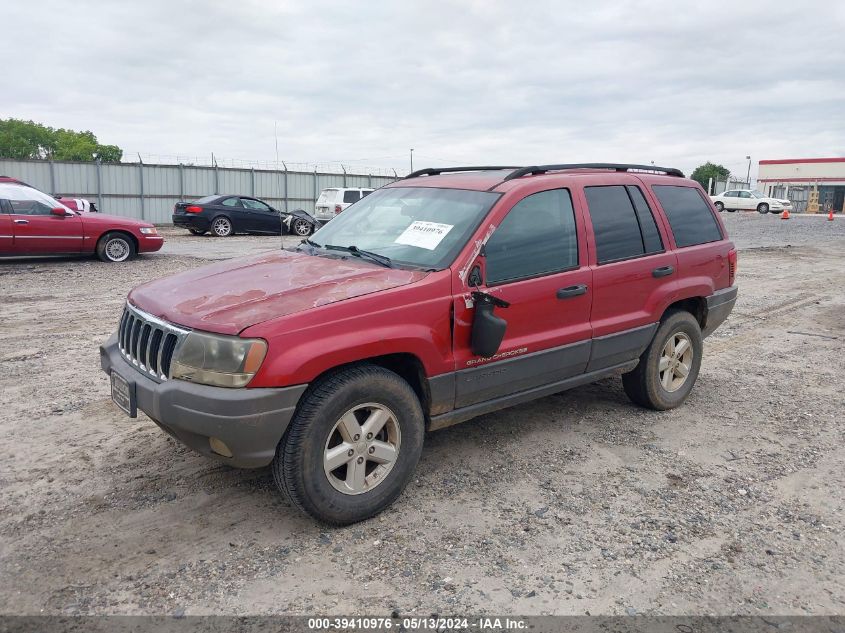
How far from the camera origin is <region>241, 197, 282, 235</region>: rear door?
21.9 metres

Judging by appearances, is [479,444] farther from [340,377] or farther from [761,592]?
[761,592]

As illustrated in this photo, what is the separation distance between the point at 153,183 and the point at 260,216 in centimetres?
785

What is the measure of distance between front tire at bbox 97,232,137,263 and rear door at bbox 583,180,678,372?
11.5m

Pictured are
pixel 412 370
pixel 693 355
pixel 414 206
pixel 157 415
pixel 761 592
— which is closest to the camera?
pixel 761 592

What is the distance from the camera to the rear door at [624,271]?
452cm

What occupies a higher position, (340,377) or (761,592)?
(340,377)

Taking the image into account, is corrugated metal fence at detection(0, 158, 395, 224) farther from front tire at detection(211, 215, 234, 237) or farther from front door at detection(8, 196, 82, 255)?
front door at detection(8, 196, 82, 255)

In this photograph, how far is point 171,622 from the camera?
2.67 metres

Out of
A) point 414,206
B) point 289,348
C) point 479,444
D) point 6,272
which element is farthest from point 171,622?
point 6,272

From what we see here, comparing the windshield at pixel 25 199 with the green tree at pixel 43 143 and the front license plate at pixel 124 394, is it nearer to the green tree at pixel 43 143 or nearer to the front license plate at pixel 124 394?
the front license plate at pixel 124 394

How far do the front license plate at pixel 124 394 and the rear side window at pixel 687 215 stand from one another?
13.0 ft

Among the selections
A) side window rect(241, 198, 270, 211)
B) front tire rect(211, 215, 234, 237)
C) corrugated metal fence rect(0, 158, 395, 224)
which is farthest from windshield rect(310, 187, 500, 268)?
corrugated metal fence rect(0, 158, 395, 224)

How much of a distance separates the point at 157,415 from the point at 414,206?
2.11m

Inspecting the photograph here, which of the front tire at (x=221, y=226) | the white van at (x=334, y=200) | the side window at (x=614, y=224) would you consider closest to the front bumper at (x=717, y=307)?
the side window at (x=614, y=224)
